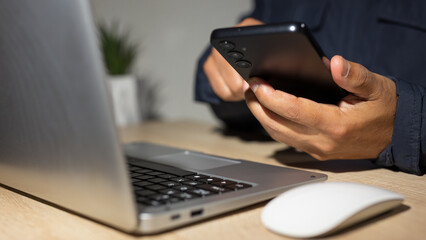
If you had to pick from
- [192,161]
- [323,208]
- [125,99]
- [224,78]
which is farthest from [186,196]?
[125,99]

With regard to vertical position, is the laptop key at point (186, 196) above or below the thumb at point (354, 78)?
below

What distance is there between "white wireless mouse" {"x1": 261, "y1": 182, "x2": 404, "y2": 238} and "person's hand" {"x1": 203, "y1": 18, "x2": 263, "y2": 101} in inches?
11.8

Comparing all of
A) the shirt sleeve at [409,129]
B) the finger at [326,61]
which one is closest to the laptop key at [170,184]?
the finger at [326,61]

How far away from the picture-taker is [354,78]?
0.52 meters

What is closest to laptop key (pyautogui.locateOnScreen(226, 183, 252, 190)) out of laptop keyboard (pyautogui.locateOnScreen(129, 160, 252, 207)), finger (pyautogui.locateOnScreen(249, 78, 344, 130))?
laptop keyboard (pyautogui.locateOnScreen(129, 160, 252, 207))

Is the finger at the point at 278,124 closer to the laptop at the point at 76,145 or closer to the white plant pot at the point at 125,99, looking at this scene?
the laptop at the point at 76,145

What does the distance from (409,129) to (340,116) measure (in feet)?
0.39

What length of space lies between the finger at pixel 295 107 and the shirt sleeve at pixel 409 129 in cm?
10

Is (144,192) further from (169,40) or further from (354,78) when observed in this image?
(169,40)

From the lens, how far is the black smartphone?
438mm

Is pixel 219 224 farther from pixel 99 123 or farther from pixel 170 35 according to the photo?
pixel 170 35

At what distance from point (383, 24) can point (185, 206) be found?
0.68 metres

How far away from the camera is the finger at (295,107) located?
0.54 metres

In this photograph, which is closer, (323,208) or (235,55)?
(323,208)
